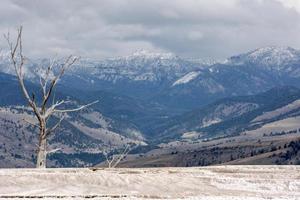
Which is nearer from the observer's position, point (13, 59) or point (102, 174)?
point (102, 174)

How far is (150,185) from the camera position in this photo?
25.8 meters

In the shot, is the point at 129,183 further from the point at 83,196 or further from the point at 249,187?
the point at 249,187

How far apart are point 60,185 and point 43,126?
12.8 m

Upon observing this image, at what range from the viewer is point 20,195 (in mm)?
22250

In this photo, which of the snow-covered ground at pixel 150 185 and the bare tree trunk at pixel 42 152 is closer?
the snow-covered ground at pixel 150 185

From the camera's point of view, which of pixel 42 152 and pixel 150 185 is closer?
pixel 150 185

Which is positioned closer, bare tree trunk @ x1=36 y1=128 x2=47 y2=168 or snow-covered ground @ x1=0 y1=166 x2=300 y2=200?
snow-covered ground @ x1=0 y1=166 x2=300 y2=200

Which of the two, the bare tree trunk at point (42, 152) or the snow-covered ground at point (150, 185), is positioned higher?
the bare tree trunk at point (42, 152)

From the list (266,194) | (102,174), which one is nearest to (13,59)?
(102,174)

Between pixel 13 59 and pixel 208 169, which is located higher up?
pixel 13 59

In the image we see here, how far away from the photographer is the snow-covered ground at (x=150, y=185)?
2283 cm

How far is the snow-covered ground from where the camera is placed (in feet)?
74.9

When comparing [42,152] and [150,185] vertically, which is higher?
[42,152]

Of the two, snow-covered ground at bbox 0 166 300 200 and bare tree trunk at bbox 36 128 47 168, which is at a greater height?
bare tree trunk at bbox 36 128 47 168
